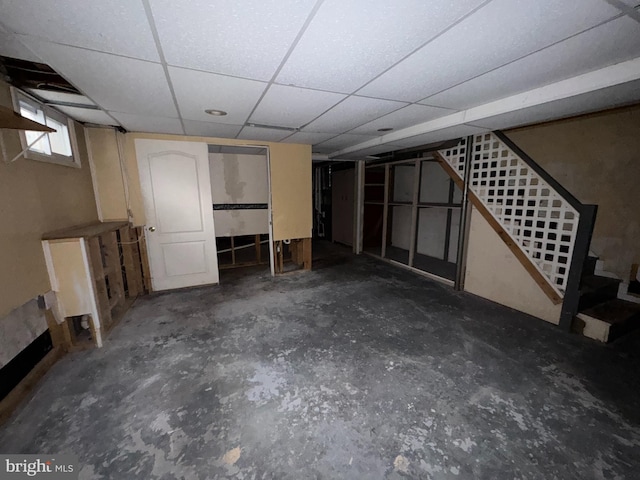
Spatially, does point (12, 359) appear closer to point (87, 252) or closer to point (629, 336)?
point (87, 252)

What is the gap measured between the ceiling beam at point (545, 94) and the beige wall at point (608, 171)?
1.79 metres

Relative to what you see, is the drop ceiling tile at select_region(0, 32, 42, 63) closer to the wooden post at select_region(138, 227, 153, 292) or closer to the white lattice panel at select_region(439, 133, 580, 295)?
the wooden post at select_region(138, 227, 153, 292)

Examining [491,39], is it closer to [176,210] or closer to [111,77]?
[111,77]

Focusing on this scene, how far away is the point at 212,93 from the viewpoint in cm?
202

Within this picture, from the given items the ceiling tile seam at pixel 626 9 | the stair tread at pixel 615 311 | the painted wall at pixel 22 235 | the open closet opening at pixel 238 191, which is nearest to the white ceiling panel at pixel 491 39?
the ceiling tile seam at pixel 626 9

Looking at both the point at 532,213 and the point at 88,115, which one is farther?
the point at 532,213

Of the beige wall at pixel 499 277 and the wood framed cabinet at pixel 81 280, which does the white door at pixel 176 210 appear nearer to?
the wood framed cabinet at pixel 81 280

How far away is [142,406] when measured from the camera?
5.51 feet

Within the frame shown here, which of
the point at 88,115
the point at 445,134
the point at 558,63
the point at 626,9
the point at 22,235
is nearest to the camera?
the point at 626,9

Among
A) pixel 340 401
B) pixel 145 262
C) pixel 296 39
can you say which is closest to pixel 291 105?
pixel 296 39

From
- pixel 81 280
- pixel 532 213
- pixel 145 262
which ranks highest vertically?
pixel 532 213

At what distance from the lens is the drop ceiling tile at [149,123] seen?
8.63ft

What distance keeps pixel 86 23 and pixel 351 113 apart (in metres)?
1.99

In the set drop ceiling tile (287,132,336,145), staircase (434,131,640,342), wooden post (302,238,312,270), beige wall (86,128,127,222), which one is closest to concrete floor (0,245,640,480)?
staircase (434,131,640,342)
